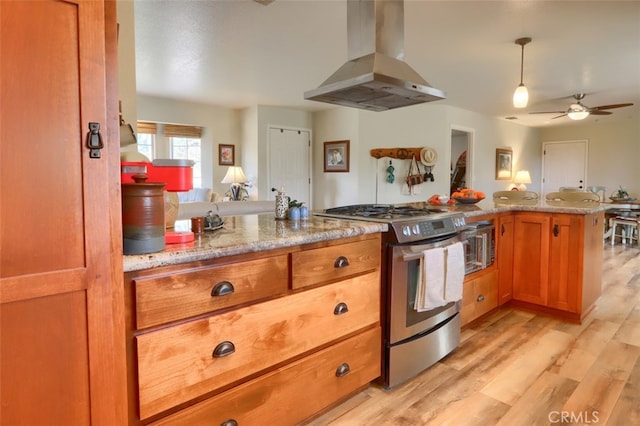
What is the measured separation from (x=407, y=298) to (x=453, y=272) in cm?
33

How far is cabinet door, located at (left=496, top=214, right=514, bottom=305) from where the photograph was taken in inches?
117

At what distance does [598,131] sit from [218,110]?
7994 mm

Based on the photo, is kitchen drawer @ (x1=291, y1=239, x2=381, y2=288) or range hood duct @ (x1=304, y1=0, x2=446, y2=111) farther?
range hood duct @ (x1=304, y1=0, x2=446, y2=111)

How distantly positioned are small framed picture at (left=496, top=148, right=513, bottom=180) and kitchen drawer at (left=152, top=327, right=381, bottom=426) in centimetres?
686

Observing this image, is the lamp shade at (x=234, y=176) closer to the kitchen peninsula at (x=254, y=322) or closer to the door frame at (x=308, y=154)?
the door frame at (x=308, y=154)

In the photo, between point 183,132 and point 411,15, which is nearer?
point 411,15

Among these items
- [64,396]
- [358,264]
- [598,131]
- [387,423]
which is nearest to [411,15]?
[358,264]

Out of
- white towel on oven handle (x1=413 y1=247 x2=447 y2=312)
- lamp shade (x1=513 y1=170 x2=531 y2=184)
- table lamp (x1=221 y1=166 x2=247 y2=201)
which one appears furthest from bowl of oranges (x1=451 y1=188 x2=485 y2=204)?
lamp shade (x1=513 y1=170 x2=531 y2=184)

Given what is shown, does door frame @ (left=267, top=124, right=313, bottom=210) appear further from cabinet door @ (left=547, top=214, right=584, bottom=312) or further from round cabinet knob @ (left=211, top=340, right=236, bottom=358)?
round cabinet knob @ (left=211, top=340, right=236, bottom=358)

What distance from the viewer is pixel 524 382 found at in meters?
2.05

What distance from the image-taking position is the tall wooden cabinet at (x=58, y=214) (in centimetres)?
87

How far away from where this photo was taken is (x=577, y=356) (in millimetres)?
2355

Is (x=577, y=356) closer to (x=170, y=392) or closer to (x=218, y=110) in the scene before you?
(x=170, y=392)

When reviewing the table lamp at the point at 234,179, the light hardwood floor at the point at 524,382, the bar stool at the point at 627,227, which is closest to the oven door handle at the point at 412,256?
the light hardwood floor at the point at 524,382
